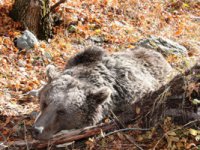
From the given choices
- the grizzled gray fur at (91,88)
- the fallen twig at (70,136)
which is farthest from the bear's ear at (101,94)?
the fallen twig at (70,136)

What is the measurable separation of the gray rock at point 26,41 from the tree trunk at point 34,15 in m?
0.35

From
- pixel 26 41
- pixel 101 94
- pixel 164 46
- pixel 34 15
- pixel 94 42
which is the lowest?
pixel 94 42

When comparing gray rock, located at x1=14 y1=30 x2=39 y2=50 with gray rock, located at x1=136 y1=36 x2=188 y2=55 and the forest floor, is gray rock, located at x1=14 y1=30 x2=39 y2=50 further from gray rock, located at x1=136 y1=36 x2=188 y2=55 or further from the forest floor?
gray rock, located at x1=136 y1=36 x2=188 y2=55

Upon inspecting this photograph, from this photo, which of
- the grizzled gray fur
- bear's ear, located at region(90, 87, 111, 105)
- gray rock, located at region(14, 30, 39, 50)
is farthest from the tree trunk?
bear's ear, located at region(90, 87, 111, 105)

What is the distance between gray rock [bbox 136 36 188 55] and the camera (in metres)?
8.01

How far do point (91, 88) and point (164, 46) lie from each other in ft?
11.8

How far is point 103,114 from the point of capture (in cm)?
516

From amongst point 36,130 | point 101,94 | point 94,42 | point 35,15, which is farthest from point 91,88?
point 94,42

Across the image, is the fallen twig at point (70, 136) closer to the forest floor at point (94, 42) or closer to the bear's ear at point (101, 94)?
the forest floor at point (94, 42)

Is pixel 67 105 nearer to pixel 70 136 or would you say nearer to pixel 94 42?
pixel 70 136

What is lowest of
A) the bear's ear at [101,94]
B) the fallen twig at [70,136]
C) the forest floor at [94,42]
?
the forest floor at [94,42]

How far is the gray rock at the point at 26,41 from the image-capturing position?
761cm

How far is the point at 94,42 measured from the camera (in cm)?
863

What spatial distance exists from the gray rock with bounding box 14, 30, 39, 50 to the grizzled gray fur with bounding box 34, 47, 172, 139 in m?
2.15
